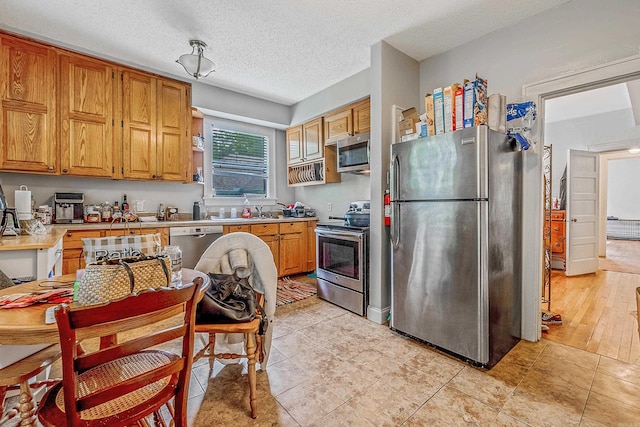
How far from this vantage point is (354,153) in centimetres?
349

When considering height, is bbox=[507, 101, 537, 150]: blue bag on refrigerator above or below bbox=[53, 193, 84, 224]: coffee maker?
above

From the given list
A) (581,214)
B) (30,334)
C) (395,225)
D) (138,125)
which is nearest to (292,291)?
(395,225)

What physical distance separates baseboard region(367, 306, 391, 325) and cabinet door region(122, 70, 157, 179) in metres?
2.86

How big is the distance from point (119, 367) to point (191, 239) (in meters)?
2.31

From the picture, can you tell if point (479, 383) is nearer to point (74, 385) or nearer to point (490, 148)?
point (490, 148)

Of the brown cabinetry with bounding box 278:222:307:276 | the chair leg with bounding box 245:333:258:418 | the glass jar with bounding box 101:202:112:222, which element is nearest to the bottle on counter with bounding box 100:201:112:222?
the glass jar with bounding box 101:202:112:222

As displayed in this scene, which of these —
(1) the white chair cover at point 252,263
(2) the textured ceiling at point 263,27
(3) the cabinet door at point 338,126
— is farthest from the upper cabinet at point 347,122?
(1) the white chair cover at point 252,263

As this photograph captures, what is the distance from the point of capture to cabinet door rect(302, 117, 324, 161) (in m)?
4.11

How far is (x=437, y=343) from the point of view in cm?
219

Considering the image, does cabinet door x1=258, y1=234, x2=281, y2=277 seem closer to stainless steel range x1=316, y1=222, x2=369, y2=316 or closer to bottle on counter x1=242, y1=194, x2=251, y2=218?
bottle on counter x1=242, y1=194, x2=251, y2=218

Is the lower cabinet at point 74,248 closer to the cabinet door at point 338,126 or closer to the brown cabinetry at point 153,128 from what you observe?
the brown cabinetry at point 153,128

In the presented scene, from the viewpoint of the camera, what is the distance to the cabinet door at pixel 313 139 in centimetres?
411

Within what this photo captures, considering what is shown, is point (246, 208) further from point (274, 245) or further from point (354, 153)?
point (354, 153)

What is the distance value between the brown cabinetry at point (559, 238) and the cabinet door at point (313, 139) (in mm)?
4192
